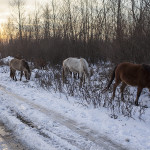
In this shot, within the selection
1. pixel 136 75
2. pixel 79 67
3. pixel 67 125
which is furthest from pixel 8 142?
pixel 79 67

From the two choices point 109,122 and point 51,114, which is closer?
point 109,122

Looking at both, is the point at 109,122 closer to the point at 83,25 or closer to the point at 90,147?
the point at 90,147

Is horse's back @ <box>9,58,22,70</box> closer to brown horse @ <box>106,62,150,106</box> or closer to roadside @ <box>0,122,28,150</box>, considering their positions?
brown horse @ <box>106,62,150,106</box>

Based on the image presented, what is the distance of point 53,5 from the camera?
2845 centimetres

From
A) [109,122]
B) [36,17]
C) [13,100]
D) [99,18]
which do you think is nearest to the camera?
[109,122]

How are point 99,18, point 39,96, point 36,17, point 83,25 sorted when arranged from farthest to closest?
point 36,17 → point 83,25 → point 99,18 → point 39,96

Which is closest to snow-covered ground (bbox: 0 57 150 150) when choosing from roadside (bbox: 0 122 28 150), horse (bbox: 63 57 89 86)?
roadside (bbox: 0 122 28 150)

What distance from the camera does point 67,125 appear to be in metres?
4.68

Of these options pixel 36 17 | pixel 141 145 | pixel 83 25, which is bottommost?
pixel 141 145

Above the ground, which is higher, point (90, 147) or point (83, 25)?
point (83, 25)

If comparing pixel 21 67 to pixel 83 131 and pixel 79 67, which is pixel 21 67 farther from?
pixel 83 131

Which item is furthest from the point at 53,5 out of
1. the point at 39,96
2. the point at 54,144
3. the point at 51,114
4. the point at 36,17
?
the point at 54,144

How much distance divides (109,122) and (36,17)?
2979 cm

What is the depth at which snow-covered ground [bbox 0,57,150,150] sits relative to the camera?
3.75m
